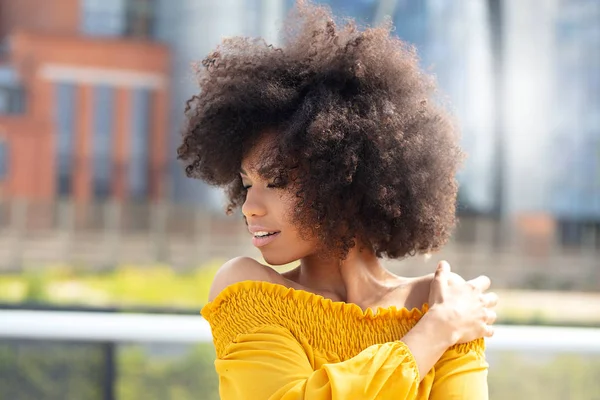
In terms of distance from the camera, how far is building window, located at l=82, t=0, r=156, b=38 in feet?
60.4

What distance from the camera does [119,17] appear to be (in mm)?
18484

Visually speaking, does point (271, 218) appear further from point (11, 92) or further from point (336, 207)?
point (11, 92)

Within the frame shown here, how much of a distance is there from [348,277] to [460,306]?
0.17 metres

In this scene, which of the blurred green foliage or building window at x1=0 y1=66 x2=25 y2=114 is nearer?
the blurred green foliage

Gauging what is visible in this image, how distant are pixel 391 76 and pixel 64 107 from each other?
1743 centimetres

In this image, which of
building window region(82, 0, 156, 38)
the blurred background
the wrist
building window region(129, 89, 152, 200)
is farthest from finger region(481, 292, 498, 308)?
building window region(82, 0, 156, 38)

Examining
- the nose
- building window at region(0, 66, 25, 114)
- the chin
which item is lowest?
building window at region(0, 66, 25, 114)

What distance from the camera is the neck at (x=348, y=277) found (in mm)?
1299

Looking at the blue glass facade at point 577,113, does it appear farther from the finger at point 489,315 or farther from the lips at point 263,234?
the lips at point 263,234

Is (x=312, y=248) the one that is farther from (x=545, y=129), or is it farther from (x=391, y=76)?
(x=545, y=129)

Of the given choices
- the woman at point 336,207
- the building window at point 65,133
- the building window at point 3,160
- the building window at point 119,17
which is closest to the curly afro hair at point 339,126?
the woman at point 336,207

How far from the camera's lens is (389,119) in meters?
1.23

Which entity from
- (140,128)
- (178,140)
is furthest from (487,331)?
(140,128)

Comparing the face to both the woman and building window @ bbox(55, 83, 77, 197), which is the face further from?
building window @ bbox(55, 83, 77, 197)
